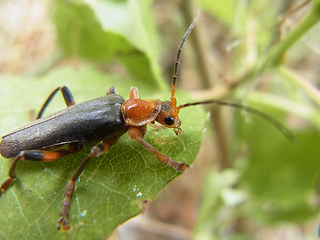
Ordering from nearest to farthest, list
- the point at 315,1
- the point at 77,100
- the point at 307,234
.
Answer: the point at 315,1 < the point at 77,100 < the point at 307,234

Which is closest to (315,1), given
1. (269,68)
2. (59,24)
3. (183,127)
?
(269,68)

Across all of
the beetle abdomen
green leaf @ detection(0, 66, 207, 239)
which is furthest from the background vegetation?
the beetle abdomen

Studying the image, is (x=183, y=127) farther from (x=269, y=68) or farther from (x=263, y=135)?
(x=263, y=135)

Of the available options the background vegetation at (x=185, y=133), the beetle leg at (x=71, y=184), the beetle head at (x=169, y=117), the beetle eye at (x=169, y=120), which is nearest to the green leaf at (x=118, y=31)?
the background vegetation at (x=185, y=133)

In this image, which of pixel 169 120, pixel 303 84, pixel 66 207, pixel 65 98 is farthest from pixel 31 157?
pixel 303 84

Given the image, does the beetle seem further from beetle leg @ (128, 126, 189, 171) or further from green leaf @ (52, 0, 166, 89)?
green leaf @ (52, 0, 166, 89)
